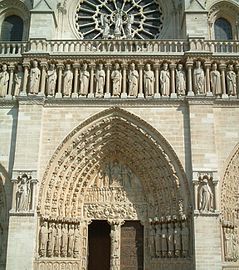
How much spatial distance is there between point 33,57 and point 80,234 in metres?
4.51

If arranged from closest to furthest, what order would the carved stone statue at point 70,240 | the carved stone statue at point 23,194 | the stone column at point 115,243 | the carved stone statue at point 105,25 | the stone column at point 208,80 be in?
the carved stone statue at point 23,194, the carved stone statue at point 70,240, the stone column at point 115,243, the stone column at point 208,80, the carved stone statue at point 105,25

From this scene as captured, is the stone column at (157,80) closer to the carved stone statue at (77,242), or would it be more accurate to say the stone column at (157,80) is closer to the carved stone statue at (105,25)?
the carved stone statue at (105,25)

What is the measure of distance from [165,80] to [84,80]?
2.01m

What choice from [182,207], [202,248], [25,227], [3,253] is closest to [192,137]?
[182,207]

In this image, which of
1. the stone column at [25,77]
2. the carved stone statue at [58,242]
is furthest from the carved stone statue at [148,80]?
the carved stone statue at [58,242]

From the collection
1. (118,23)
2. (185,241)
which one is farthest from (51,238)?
(118,23)

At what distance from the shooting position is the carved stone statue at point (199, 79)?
10797 millimetres

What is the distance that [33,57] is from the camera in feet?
36.4

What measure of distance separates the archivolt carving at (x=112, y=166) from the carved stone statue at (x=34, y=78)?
1430mm

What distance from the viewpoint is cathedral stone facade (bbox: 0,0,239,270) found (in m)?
10.0

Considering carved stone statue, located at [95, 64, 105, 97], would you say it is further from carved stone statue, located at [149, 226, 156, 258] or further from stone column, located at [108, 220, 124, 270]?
carved stone statue, located at [149, 226, 156, 258]

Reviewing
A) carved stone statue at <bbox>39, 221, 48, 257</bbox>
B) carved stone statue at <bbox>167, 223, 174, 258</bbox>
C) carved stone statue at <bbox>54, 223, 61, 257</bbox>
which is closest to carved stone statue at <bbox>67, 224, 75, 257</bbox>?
carved stone statue at <bbox>54, 223, 61, 257</bbox>

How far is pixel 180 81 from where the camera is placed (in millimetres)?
10977

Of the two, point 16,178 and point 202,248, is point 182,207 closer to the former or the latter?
point 202,248
